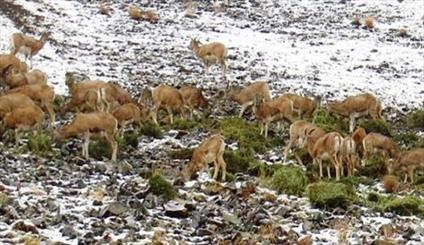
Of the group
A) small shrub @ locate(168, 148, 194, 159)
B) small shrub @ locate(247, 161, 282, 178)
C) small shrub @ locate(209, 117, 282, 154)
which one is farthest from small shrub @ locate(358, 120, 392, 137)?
small shrub @ locate(168, 148, 194, 159)

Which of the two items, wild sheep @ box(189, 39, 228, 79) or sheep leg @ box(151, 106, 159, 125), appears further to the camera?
wild sheep @ box(189, 39, 228, 79)

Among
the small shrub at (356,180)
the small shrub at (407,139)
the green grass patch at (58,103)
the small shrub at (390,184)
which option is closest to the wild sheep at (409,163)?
the small shrub at (356,180)

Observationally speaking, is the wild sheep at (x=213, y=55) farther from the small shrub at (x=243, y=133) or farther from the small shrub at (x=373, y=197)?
the small shrub at (x=373, y=197)

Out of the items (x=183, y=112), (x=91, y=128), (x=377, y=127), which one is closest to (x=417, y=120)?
(x=377, y=127)

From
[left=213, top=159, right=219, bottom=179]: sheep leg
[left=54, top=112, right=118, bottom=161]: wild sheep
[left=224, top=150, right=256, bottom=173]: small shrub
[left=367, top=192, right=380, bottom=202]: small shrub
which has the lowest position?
[left=224, top=150, right=256, bottom=173]: small shrub

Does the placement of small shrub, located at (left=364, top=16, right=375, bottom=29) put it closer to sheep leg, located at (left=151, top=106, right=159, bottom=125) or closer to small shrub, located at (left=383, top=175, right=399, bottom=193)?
sheep leg, located at (left=151, top=106, right=159, bottom=125)

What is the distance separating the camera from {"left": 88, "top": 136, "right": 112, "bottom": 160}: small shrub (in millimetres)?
14586

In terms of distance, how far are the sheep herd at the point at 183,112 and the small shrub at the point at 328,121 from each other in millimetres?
174

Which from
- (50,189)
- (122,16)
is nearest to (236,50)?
(122,16)

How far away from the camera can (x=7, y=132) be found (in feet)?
48.4

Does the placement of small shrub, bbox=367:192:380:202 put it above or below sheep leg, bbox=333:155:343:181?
above

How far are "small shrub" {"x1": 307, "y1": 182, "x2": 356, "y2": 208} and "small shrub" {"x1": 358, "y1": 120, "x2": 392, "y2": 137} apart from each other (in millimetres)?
6895

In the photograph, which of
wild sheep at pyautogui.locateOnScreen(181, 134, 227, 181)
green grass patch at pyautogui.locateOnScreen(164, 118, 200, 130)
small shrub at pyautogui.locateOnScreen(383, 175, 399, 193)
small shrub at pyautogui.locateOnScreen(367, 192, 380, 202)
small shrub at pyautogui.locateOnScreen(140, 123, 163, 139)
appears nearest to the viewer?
small shrub at pyautogui.locateOnScreen(367, 192, 380, 202)

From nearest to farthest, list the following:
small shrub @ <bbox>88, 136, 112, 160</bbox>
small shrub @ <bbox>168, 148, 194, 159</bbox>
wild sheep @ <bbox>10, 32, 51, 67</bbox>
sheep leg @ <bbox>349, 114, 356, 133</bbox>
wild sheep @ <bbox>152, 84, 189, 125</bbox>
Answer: small shrub @ <bbox>88, 136, 112, 160</bbox> < small shrub @ <bbox>168, 148, 194, 159</bbox> < wild sheep @ <bbox>152, 84, 189, 125</bbox> < sheep leg @ <bbox>349, 114, 356, 133</bbox> < wild sheep @ <bbox>10, 32, 51, 67</bbox>
